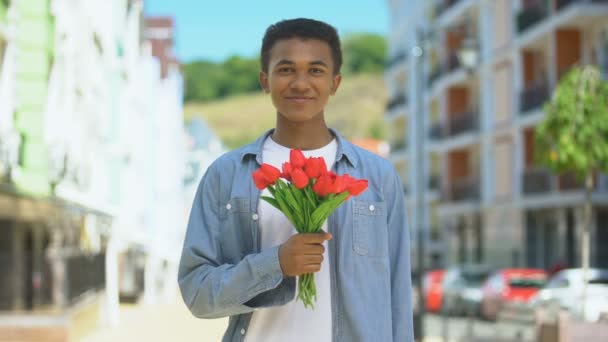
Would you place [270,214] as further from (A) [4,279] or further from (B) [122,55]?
(B) [122,55]

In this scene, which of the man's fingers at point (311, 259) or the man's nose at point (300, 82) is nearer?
the man's fingers at point (311, 259)

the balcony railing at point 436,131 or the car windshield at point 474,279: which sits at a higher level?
the balcony railing at point 436,131

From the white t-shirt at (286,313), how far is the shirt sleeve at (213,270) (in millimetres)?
67

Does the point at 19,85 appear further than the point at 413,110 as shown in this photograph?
No

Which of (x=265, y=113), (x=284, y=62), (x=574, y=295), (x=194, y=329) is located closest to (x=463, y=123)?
(x=574, y=295)

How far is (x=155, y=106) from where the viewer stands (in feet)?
186

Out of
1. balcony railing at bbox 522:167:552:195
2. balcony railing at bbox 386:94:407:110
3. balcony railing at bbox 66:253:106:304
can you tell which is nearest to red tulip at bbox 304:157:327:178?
balcony railing at bbox 66:253:106:304

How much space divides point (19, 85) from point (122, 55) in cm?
1876

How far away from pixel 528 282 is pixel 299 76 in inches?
1172

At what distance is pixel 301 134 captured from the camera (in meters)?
3.91

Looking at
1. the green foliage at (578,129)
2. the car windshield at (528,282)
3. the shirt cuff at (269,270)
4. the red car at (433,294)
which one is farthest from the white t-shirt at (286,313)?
the red car at (433,294)

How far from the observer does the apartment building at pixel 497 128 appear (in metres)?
41.4

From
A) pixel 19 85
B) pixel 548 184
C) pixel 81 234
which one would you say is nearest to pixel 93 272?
pixel 81 234

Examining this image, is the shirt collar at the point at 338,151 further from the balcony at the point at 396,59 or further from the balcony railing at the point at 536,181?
the balcony at the point at 396,59
